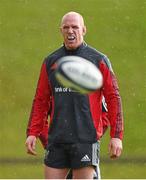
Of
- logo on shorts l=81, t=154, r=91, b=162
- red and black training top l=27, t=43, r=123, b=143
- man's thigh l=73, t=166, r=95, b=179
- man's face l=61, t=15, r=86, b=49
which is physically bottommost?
man's thigh l=73, t=166, r=95, b=179

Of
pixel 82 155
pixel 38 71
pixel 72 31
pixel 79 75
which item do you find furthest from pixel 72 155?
pixel 38 71

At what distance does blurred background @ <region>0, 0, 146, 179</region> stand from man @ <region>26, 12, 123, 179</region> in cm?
345

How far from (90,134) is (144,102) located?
366cm

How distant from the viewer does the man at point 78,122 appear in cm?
616

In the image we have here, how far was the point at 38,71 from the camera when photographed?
32.1 ft

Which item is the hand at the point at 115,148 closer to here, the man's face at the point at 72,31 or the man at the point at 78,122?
the man at the point at 78,122

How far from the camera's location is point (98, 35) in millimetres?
9781

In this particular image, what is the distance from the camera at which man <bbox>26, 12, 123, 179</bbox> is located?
6.16 m

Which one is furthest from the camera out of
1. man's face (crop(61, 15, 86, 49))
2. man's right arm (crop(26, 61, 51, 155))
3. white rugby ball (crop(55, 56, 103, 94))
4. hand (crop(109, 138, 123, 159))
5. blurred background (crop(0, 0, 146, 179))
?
blurred background (crop(0, 0, 146, 179))

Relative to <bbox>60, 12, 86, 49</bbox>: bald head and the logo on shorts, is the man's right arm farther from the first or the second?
the logo on shorts

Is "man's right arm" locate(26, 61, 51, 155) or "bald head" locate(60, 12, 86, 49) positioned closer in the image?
"bald head" locate(60, 12, 86, 49)

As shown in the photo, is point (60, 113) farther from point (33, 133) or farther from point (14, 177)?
point (14, 177)

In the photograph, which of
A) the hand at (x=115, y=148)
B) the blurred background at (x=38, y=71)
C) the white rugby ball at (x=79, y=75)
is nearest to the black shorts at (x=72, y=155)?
the hand at (x=115, y=148)

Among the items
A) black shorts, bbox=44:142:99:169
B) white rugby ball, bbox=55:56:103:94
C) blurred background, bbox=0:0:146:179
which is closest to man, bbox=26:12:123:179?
black shorts, bbox=44:142:99:169
